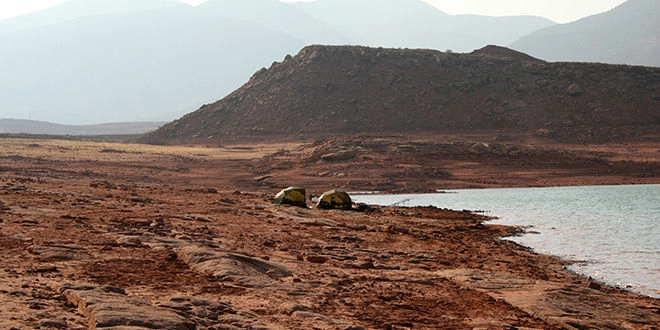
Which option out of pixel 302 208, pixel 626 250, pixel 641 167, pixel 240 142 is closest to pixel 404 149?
pixel 641 167

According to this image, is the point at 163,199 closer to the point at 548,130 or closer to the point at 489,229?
the point at 489,229

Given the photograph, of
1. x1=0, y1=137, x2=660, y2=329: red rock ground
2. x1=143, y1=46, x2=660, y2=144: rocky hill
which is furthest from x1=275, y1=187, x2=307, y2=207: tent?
x1=143, y1=46, x2=660, y2=144: rocky hill

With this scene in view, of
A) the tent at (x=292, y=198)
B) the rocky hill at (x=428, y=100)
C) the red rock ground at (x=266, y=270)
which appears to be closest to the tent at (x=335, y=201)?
the tent at (x=292, y=198)

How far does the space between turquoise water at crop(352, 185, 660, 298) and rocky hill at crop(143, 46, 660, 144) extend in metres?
31.8

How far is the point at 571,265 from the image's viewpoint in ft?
58.9

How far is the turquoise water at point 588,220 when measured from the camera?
17.8 metres

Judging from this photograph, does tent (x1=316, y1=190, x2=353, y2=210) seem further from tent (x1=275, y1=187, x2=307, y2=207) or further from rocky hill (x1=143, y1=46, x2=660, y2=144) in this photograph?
rocky hill (x1=143, y1=46, x2=660, y2=144)

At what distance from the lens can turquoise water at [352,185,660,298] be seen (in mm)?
17781

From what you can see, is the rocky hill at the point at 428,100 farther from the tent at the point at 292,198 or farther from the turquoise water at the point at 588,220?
the tent at the point at 292,198

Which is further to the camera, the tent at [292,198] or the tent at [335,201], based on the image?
the tent at [335,201]

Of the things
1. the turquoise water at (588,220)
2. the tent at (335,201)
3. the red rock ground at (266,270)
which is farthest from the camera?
the tent at (335,201)

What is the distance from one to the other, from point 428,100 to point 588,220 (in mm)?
54949

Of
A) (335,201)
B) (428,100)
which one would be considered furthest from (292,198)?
(428,100)

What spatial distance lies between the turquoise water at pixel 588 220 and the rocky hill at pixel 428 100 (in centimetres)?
3177
